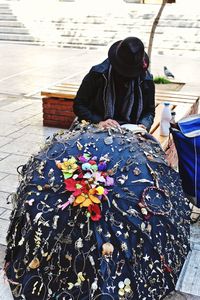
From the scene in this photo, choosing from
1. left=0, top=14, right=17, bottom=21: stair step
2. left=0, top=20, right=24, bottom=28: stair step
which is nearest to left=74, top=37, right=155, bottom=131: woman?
left=0, top=20, right=24, bottom=28: stair step

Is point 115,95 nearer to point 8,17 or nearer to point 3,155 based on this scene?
point 3,155

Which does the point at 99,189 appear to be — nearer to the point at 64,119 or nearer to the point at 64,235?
the point at 64,235

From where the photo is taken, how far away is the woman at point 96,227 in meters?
2.46

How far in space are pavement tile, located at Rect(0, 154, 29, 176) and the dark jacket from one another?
1395mm

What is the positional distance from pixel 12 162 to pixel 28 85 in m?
4.39

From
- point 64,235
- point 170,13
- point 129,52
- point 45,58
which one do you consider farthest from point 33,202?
point 170,13

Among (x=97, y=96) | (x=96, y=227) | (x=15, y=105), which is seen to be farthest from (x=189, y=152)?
(x=15, y=105)

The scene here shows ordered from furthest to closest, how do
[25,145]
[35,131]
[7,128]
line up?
[7,128] → [35,131] → [25,145]

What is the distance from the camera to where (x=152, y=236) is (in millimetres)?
2535

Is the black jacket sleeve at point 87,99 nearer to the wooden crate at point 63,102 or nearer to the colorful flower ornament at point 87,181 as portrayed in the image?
the colorful flower ornament at point 87,181

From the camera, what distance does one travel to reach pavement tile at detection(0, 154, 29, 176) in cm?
485

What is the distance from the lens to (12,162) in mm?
5070

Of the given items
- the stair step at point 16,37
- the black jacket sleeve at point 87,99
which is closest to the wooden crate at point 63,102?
the black jacket sleeve at point 87,99

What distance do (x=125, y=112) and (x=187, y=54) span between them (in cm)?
1050
